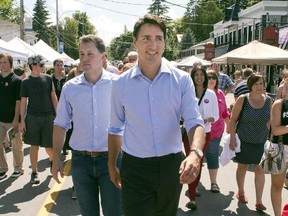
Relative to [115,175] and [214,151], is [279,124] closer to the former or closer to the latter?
[214,151]

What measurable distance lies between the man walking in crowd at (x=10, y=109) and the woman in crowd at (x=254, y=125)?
3800mm

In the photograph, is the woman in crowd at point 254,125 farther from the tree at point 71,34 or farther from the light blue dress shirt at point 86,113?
the tree at point 71,34

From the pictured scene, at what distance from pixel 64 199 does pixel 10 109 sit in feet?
7.13

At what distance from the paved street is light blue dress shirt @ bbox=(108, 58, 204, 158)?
8.96ft

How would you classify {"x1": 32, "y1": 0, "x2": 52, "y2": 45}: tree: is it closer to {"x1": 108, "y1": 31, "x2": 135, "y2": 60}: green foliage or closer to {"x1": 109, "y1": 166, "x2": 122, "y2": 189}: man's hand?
{"x1": 108, "y1": 31, "x2": 135, "y2": 60}: green foliage

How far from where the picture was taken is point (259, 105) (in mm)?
5383

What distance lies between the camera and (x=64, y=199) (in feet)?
19.0

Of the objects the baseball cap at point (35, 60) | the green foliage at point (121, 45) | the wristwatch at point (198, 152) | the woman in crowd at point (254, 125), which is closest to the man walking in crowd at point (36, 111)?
the baseball cap at point (35, 60)

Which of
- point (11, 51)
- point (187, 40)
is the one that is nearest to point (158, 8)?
point (187, 40)

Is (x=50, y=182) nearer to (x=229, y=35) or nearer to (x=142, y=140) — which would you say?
(x=142, y=140)

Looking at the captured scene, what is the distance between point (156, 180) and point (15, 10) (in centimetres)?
10093

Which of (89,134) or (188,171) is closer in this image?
(188,171)

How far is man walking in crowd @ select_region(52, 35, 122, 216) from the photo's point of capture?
354cm

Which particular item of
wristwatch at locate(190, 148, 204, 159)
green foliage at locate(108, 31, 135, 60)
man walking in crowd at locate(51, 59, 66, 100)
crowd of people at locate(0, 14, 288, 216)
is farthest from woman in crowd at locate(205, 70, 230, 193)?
green foliage at locate(108, 31, 135, 60)
